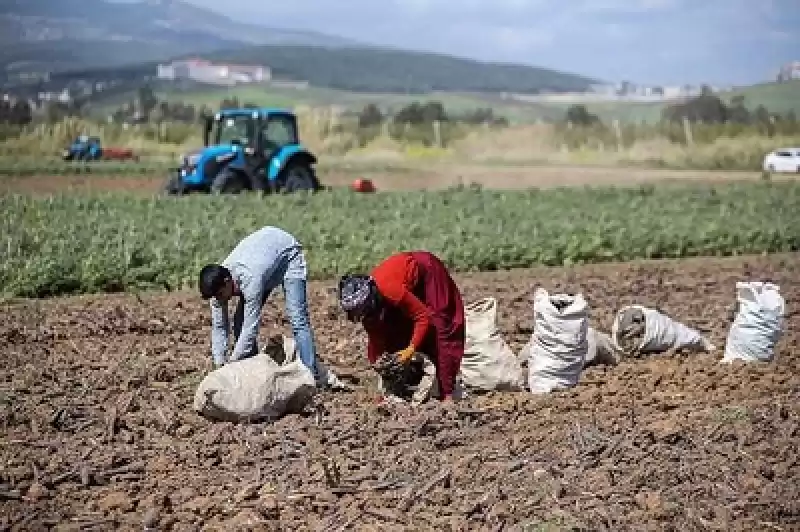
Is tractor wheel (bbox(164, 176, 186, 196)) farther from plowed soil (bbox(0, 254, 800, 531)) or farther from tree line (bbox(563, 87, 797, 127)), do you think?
tree line (bbox(563, 87, 797, 127))

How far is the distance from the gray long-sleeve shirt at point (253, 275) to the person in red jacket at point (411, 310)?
58cm

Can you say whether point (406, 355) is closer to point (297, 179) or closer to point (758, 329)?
point (758, 329)

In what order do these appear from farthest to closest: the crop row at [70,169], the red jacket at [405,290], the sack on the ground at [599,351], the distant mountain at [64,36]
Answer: the distant mountain at [64,36], the crop row at [70,169], the sack on the ground at [599,351], the red jacket at [405,290]

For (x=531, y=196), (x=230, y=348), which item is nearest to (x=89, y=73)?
(x=531, y=196)

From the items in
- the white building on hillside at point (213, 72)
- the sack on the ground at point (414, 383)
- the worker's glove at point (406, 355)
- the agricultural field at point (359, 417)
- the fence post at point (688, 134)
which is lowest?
the agricultural field at point (359, 417)

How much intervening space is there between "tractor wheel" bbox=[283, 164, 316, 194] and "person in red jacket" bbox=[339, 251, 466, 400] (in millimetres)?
14286

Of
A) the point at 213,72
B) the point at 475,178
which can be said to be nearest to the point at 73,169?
the point at 475,178

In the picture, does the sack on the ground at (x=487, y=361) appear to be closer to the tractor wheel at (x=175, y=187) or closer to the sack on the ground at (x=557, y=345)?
the sack on the ground at (x=557, y=345)

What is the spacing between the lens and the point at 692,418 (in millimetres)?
7082

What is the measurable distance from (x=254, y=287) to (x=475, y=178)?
Result: 25.3 metres

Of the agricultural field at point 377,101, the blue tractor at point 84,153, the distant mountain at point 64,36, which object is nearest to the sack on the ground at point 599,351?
the blue tractor at point 84,153

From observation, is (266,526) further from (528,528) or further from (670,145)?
(670,145)

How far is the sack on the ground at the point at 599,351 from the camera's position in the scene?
28.8ft

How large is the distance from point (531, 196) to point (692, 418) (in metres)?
14.4
